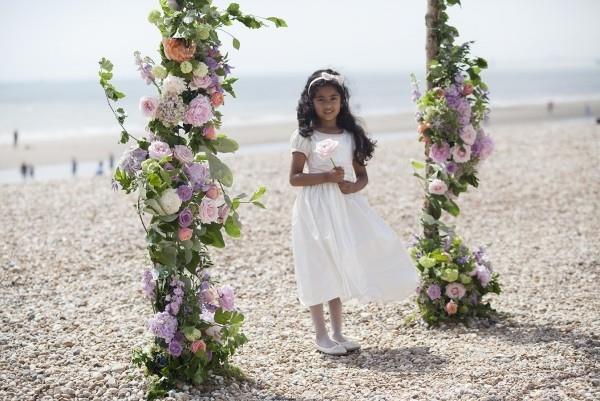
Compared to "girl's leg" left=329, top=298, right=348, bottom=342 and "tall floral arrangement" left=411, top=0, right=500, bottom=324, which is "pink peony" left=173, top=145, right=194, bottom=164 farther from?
"tall floral arrangement" left=411, top=0, right=500, bottom=324

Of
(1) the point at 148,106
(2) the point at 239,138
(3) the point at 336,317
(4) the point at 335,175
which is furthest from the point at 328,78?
(2) the point at 239,138

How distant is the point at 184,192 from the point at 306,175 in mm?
1150

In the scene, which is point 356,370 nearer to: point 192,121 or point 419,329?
point 419,329

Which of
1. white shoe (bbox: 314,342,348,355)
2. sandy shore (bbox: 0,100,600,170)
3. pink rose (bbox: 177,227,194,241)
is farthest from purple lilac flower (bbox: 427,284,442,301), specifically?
sandy shore (bbox: 0,100,600,170)

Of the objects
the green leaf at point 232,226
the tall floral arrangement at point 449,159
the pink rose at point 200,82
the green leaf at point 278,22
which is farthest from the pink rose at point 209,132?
the tall floral arrangement at point 449,159

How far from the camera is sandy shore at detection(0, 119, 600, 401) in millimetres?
4195

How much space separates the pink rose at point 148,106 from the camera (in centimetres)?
387

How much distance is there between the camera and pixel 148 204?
12.4ft

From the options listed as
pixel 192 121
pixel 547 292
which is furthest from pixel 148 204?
pixel 547 292

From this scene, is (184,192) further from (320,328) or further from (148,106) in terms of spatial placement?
(320,328)

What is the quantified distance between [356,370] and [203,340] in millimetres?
1096

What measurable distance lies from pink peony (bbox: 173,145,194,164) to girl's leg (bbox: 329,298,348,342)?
63.8 inches

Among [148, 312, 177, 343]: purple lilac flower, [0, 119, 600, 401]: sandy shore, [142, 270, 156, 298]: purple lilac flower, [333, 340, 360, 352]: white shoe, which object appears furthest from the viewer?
[333, 340, 360, 352]: white shoe

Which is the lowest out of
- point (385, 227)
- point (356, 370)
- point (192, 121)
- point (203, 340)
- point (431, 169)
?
point (356, 370)
